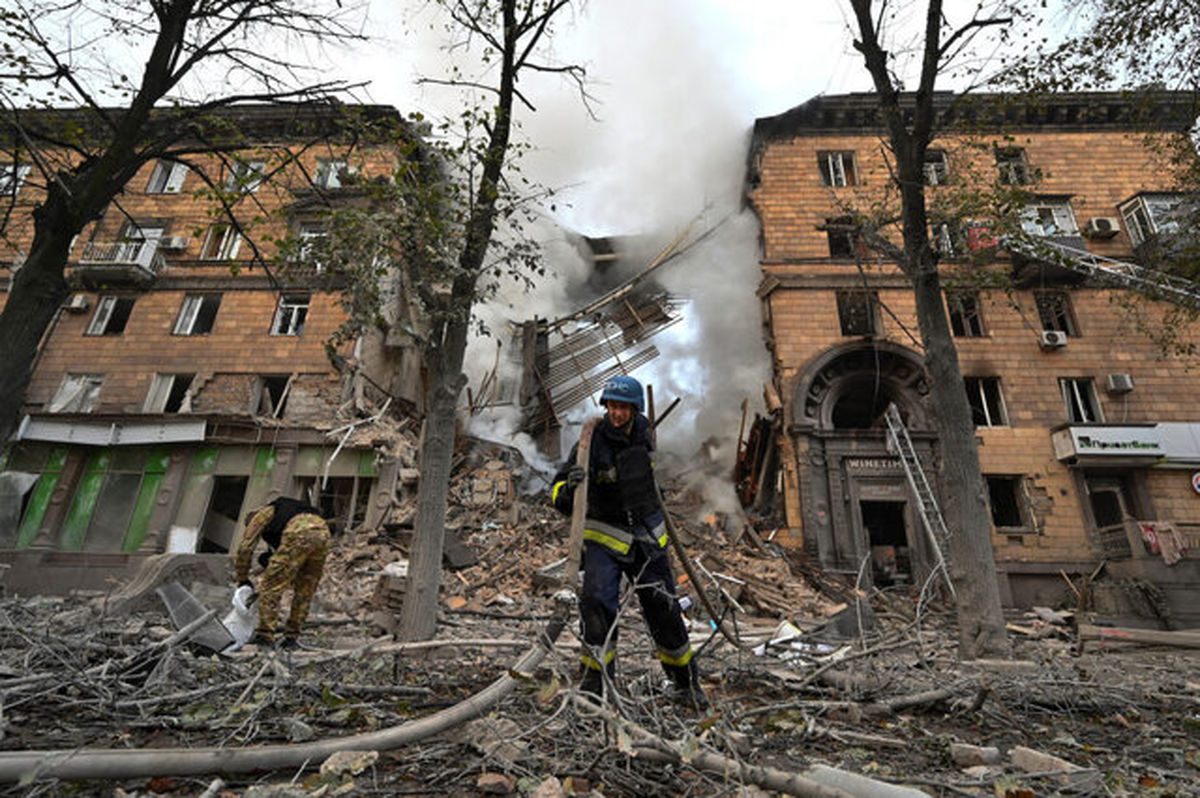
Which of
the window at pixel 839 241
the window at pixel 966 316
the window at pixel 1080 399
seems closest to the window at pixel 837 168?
the window at pixel 839 241

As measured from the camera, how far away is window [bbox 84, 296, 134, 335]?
16906 millimetres

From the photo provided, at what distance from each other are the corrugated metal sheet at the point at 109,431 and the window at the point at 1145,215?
26.8 metres

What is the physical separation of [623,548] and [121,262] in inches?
781

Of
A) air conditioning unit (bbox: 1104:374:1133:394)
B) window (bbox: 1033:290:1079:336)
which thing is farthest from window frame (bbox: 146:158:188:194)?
air conditioning unit (bbox: 1104:374:1133:394)

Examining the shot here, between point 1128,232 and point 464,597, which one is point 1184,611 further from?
point 464,597

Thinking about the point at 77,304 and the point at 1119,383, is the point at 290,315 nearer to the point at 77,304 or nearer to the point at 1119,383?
the point at 77,304

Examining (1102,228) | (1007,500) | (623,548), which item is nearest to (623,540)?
(623,548)

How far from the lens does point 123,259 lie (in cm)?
1712

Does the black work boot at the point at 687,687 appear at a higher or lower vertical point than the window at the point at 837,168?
lower

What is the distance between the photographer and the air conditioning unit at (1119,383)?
1492 centimetres

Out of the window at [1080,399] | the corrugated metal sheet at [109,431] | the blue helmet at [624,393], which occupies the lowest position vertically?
the blue helmet at [624,393]

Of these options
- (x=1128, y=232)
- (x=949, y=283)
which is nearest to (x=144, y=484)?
(x=949, y=283)

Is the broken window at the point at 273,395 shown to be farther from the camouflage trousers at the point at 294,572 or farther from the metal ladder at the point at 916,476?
the metal ladder at the point at 916,476

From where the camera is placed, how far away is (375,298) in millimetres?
6695
